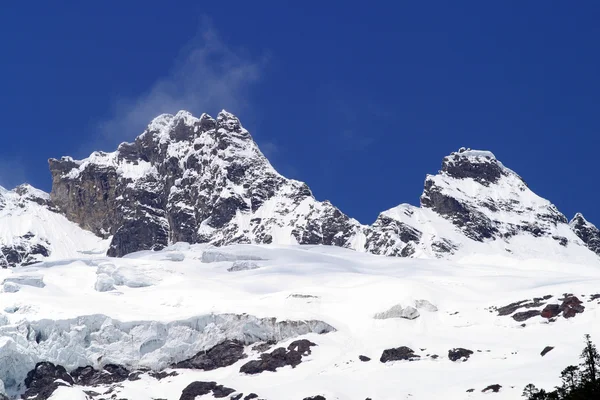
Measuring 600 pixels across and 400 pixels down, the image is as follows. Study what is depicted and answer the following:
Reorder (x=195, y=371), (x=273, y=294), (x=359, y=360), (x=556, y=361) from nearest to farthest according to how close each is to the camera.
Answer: (x=556, y=361)
(x=359, y=360)
(x=195, y=371)
(x=273, y=294)

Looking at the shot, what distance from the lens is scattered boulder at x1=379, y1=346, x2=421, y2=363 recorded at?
153m

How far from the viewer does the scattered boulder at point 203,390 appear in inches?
5969

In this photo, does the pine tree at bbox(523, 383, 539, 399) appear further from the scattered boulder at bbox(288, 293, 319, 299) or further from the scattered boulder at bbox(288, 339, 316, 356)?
the scattered boulder at bbox(288, 293, 319, 299)

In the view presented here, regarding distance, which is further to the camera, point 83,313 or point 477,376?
point 83,313

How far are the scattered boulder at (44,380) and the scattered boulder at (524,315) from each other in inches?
2608

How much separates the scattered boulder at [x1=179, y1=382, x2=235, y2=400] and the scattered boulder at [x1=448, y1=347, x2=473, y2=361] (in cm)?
3015

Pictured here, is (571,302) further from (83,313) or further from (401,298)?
(83,313)

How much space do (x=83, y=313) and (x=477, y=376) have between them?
66.6 m

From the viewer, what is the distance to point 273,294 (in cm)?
18850

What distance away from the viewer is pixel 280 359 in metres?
162

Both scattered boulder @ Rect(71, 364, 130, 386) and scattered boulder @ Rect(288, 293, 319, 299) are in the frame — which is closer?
scattered boulder @ Rect(71, 364, 130, 386)

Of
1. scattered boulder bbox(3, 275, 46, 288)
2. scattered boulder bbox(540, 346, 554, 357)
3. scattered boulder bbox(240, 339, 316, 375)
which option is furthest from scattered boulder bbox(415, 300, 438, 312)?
scattered boulder bbox(3, 275, 46, 288)

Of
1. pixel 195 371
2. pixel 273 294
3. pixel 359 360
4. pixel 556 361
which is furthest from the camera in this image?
pixel 273 294

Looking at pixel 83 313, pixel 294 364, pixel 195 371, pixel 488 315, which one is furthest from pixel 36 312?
pixel 488 315
